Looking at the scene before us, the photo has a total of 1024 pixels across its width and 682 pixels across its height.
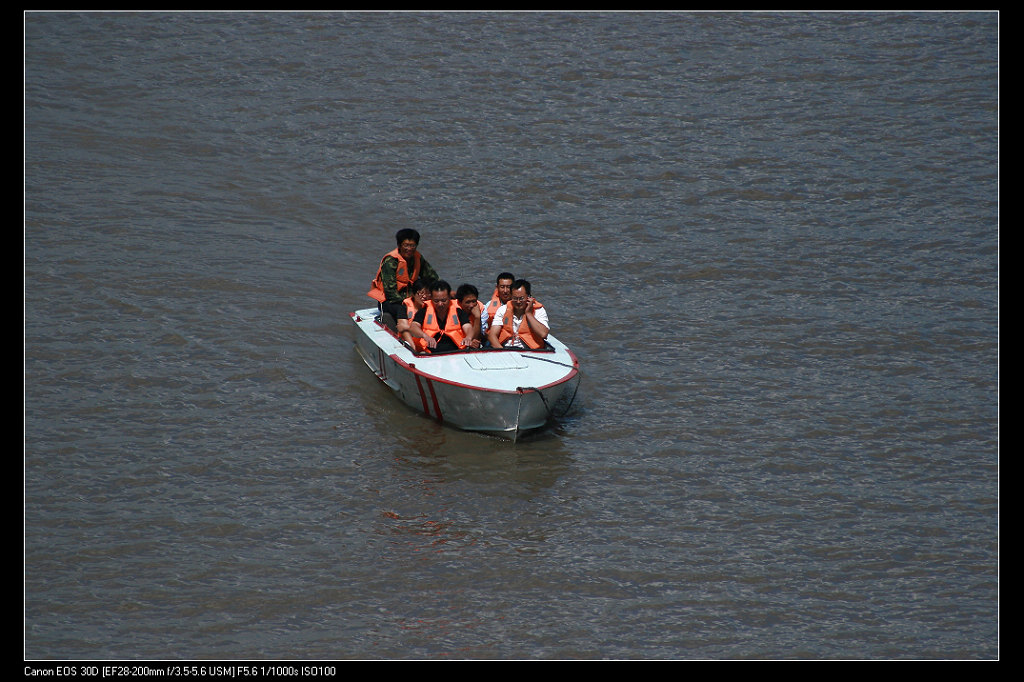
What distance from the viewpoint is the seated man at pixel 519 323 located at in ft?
39.8

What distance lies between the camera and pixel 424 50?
22.2 metres

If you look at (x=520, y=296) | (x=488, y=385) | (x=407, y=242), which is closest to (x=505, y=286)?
(x=520, y=296)

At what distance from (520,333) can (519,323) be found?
124mm

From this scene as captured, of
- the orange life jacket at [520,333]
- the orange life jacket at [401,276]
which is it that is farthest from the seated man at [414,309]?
the orange life jacket at [520,333]

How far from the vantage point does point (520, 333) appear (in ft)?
40.4

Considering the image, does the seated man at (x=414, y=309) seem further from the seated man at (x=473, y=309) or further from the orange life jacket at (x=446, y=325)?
the seated man at (x=473, y=309)

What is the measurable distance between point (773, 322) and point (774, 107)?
7222mm

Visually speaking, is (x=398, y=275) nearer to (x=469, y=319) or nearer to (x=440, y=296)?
(x=440, y=296)

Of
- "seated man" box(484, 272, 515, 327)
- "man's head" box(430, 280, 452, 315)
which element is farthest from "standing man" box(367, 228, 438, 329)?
"seated man" box(484, 272, 515, 327)

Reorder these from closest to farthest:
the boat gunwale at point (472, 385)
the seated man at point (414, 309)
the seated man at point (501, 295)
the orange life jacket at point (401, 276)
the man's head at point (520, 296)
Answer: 1. the boat gunwale at point (472, 385)
2. the man's head at point (520, 296)
3. the seated man at point (414, 309)
4. the seated man at point (501, 295)
5. the orange life jacket at point (401, 276)

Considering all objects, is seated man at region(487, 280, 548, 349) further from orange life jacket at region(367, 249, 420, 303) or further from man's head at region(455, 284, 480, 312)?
orange life jacket at region(367, 249, 420, 303)

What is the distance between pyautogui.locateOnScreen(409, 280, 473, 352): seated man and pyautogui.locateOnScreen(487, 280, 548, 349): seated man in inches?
13.8
